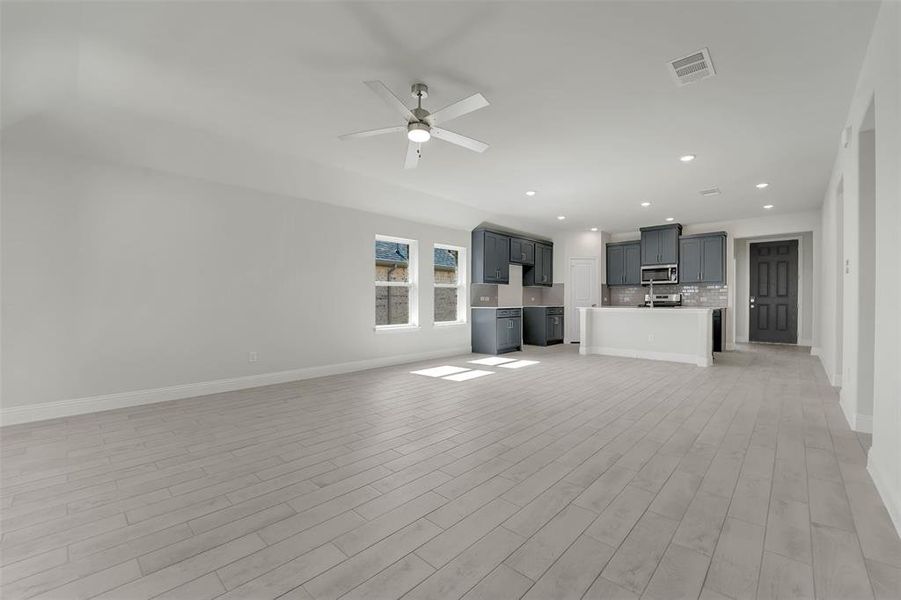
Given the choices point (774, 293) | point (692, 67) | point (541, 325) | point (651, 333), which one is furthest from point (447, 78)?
point (774, 293)

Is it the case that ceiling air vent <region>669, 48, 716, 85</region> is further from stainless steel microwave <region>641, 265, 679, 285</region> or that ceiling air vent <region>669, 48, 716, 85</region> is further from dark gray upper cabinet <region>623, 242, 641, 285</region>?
dark gray upper cabinet <region>623, 242, 641, 285</region>

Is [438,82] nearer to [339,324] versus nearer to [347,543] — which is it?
[347,543]

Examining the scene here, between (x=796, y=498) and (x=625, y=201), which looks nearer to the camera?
(x=796, y=498)

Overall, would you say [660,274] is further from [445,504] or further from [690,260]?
[445,504]

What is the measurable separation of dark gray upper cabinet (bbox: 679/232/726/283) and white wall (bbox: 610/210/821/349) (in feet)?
0.49

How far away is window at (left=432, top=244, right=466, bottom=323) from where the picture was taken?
7.58m

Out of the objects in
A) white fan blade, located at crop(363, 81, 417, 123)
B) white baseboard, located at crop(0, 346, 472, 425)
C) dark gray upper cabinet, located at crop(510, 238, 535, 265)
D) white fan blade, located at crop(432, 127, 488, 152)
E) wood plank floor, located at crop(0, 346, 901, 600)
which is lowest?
wood plank floor, located at crop(0, 346, 901, 600)

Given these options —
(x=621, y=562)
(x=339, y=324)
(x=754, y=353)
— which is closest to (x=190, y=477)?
(x=621, y=562)

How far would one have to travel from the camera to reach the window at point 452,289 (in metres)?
7.58

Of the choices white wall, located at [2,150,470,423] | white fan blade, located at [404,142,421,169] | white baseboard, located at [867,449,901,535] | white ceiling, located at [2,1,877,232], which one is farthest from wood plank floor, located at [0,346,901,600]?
white ceiling, located at [2,1,877,232]

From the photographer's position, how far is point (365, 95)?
Result: 3168 mm

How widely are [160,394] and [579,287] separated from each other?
27.4 feet

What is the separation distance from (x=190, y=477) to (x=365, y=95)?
295 cm

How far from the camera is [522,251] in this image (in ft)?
28.9
